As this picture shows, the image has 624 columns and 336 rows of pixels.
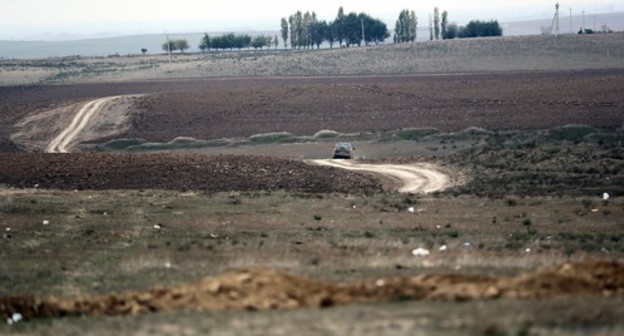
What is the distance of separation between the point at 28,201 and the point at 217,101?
66683mm

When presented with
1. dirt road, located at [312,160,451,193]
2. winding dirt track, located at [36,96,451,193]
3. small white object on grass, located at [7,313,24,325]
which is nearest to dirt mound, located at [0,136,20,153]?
winding dirt track, located at [36,96,451,193]

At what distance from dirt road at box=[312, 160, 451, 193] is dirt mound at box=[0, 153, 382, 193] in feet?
6.44

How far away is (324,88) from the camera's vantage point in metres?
111

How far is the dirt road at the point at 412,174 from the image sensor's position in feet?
173

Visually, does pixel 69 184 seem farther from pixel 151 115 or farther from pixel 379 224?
pixel 151 115

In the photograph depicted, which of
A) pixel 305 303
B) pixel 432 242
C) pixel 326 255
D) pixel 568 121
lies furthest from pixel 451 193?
pixel 568 121

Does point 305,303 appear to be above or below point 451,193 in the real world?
above

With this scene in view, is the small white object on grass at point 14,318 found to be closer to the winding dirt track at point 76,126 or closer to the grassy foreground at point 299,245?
the grassy foreground at point 299,245

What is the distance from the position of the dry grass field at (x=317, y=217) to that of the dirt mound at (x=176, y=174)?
196 millimetres

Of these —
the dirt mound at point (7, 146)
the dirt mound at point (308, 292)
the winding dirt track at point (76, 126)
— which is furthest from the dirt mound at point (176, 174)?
the dirt mound at point (308, 292)

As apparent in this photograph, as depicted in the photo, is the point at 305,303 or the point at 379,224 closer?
the point at 305,303

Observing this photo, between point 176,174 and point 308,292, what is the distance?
114ft

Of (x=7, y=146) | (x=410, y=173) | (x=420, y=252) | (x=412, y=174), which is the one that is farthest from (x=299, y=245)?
(x=7, y=146)

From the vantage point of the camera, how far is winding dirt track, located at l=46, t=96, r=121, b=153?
283 feet
